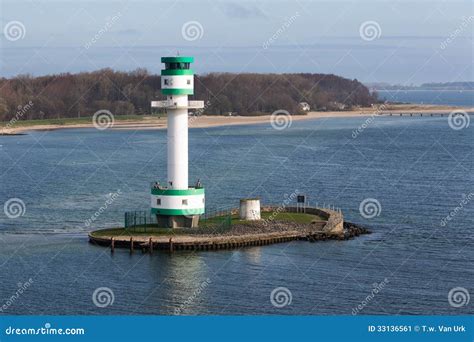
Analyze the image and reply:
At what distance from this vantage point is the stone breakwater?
55562mm

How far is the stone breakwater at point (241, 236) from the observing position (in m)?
55.6

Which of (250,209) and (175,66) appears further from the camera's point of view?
(250,209)

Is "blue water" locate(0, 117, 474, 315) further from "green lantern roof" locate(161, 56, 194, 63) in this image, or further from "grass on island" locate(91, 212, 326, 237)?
"green lantern roof" locate(161, 56, 194, 63)

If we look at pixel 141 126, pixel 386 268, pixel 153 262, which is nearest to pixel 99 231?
pixel 153 262

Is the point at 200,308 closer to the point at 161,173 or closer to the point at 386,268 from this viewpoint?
the point at 386,268

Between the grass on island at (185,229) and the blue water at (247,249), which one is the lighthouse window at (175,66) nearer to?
the grass on island at (185,229)

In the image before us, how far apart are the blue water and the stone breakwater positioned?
0.85 meters

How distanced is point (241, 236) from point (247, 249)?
1.09 metres

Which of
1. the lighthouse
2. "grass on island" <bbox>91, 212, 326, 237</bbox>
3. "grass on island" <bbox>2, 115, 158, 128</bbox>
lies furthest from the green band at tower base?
"grass on island" <bbox>2, 115, 158, 128</bbox>

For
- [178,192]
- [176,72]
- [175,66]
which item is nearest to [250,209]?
[178,192]

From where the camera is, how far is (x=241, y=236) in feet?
187

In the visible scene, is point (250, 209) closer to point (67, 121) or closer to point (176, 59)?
point (176, 59)

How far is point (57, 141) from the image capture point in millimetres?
150250

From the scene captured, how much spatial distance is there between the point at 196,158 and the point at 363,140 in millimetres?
49518
